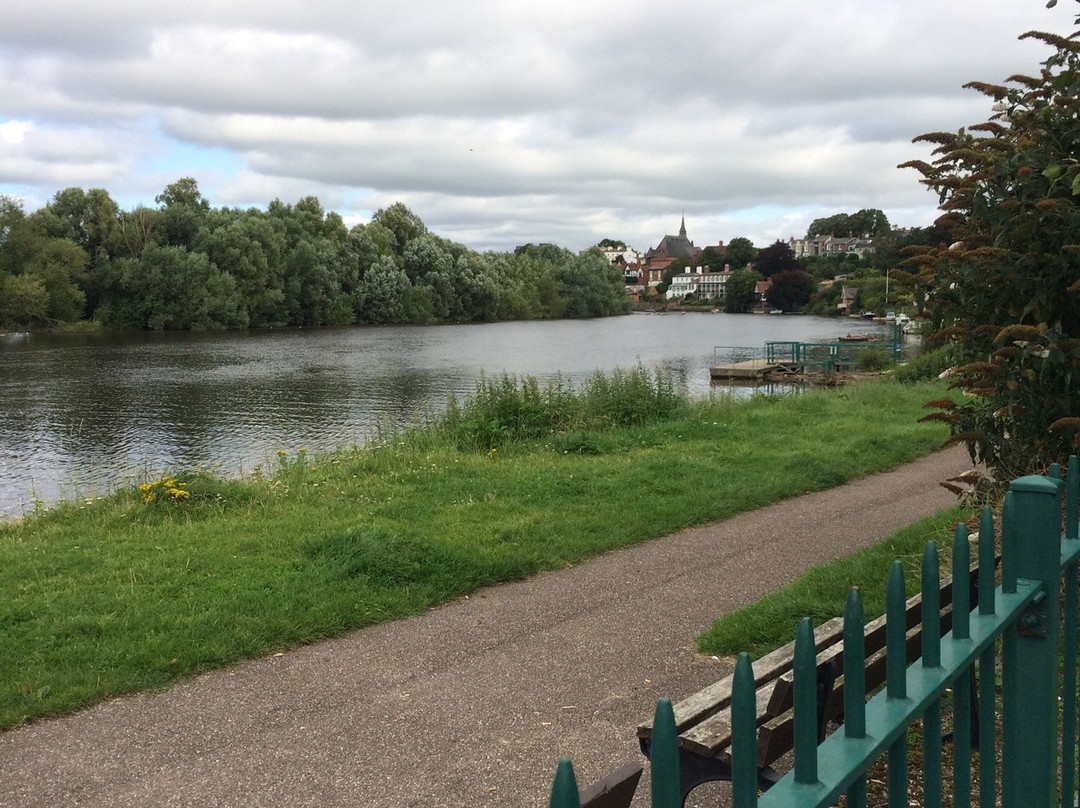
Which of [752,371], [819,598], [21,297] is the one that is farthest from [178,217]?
[819,598]

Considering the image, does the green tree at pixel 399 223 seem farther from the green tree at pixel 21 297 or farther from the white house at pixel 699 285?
the white house at pixel 699 285

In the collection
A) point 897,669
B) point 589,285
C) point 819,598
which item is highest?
point 589,285

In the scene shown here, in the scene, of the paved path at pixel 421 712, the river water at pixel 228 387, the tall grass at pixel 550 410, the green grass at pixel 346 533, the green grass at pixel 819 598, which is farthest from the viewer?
the river water at pixel 228 387

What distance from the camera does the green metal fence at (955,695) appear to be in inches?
50.4

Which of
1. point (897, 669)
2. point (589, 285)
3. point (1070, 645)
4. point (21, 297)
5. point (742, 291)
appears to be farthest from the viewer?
point (742, 291)

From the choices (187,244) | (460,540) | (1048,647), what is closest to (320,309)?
(187,244)

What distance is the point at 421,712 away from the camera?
15.7 ft

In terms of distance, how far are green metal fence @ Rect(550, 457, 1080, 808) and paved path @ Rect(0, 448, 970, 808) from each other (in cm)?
229

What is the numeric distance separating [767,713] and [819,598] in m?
2.97

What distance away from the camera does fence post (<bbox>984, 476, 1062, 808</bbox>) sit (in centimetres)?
203

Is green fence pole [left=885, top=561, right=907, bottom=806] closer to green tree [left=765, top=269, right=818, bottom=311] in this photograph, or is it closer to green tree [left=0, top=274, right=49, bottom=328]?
green tree [left=0, top=274, right=49, bottom=328]

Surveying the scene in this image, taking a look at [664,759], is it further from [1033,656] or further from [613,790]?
[1033,656]

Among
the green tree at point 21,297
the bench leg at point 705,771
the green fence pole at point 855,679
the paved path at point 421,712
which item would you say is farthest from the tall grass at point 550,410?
the green tree at point 21,297

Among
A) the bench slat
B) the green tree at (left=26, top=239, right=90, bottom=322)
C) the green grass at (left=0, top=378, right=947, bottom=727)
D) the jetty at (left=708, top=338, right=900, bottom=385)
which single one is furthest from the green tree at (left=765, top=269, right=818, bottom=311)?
the bench slat
